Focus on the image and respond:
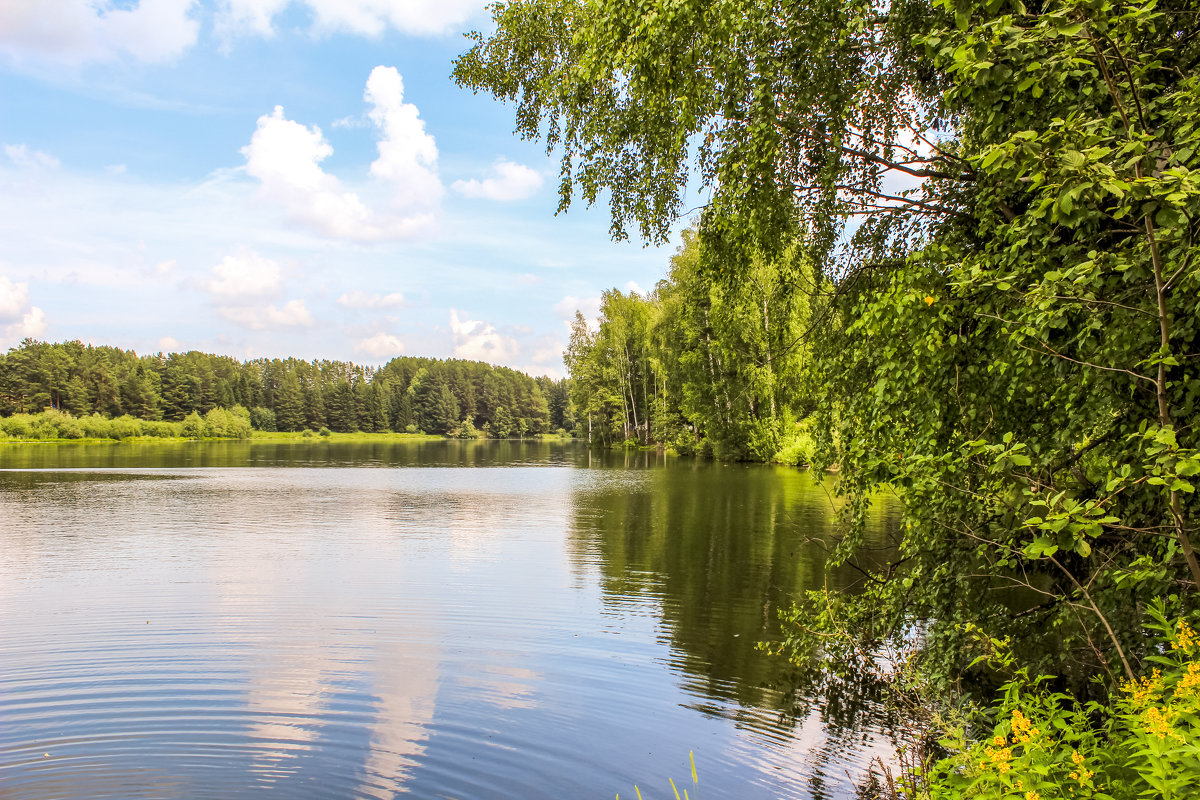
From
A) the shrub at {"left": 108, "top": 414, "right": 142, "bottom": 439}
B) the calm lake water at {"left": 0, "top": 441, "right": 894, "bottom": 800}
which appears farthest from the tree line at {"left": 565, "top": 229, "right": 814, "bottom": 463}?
the shrub at {"left": 108, "top": 414, "right": 142, "bottom": 439}

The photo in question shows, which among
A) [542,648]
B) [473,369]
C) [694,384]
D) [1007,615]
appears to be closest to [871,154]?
[1007,615]

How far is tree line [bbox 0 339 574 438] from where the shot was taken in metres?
91.9

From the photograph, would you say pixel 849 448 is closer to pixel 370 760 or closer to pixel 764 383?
pixel 370 760

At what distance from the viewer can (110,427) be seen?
78250 millimetres

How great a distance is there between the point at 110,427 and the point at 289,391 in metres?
42.1

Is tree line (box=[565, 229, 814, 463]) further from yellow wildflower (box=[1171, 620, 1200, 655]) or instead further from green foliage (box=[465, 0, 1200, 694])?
yellow wildflower (box=[1171, 620, 1200, 655])

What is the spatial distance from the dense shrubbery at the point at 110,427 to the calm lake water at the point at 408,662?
64668mm

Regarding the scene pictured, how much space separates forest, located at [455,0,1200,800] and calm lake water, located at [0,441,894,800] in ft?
4.99

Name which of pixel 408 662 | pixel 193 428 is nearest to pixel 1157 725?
pixel 408 662

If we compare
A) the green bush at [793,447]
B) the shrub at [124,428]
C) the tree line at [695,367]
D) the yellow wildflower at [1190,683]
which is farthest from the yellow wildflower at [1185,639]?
the shrub at [124,428]

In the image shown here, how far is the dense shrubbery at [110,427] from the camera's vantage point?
71.9 m

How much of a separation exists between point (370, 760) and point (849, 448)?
5.21 m

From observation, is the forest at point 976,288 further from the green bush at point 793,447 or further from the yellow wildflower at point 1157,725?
the green bush at point 793,447

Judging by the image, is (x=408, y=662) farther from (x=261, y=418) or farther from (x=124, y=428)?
(x=261, y=418)
